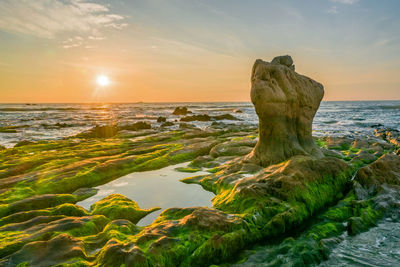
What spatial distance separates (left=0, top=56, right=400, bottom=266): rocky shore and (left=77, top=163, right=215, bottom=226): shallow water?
0.38 m

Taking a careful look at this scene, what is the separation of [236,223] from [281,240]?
3.65 ft

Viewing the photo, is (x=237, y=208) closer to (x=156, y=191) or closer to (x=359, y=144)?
(x=156, y=191)

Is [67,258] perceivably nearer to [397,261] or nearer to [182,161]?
[397,261]

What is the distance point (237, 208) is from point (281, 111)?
5721 millimetres

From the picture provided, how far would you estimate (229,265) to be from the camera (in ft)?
15.4

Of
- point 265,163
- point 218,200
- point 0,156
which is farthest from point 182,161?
point 0,156

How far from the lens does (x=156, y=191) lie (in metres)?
9.22

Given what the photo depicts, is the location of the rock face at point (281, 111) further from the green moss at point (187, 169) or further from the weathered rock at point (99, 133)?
the weathered rock at point (99, 133)

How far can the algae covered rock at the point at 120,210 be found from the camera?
689 centimetres

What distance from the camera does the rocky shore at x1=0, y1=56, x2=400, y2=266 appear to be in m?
4.74

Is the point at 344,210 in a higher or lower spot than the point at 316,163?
lower

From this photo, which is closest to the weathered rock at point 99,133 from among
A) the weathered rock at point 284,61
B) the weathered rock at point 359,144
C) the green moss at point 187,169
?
the green moss at point 187,169

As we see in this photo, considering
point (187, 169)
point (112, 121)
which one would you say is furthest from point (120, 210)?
point (112, 121)

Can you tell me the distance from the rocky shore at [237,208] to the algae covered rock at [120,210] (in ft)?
0.10
